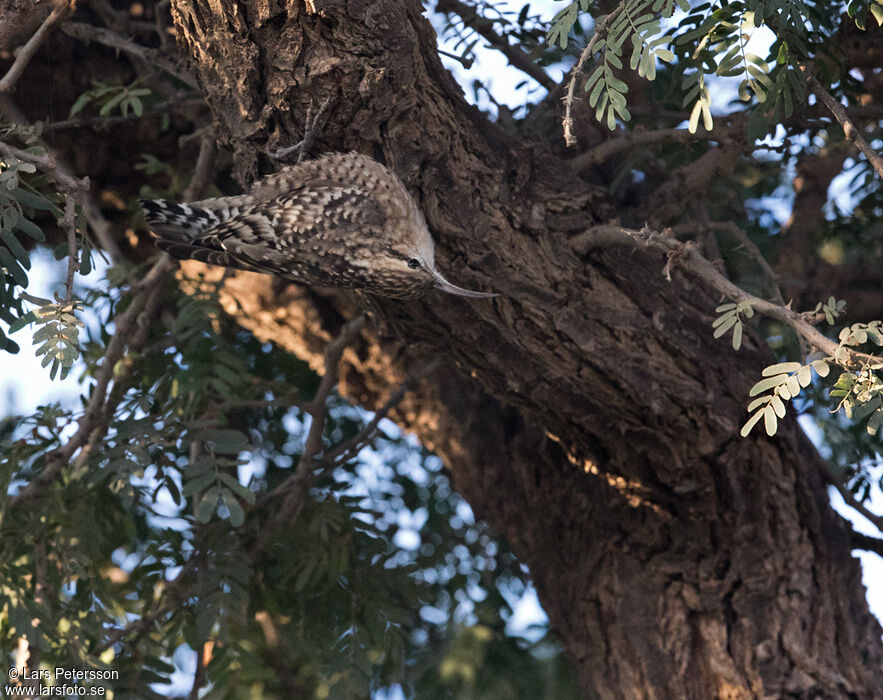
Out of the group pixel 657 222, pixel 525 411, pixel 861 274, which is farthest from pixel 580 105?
pixel 861 274

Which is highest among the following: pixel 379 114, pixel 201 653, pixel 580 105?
pixel 580 105

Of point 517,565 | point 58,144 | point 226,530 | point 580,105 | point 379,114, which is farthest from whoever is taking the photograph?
point 517,565

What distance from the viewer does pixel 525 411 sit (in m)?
2.72

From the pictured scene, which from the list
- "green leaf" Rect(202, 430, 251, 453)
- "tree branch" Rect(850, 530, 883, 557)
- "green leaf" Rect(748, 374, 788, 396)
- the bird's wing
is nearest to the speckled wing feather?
the bird's wing

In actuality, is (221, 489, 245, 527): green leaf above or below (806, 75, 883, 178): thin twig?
below

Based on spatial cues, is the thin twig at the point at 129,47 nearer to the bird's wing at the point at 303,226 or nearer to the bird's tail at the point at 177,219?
the bird's tail at the point at 177,219

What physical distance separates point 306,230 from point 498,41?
0.96 metres

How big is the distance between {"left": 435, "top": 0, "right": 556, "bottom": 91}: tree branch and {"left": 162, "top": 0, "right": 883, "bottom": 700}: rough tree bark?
8.6 inches

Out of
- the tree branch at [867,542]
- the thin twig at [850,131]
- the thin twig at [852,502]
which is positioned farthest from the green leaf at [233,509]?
the tree branch at [867,542]

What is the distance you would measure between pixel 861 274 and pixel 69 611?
3.29 meters

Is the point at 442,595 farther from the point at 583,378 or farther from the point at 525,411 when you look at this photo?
the point at 583,378

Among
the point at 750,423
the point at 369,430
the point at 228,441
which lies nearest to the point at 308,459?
the point at 369,430

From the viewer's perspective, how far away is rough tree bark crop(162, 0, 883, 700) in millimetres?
2172

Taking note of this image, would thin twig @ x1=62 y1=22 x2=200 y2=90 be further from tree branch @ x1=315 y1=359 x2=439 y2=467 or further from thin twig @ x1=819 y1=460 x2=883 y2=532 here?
thin twig @ x1=819 y1=460 x2=883 y2=532
